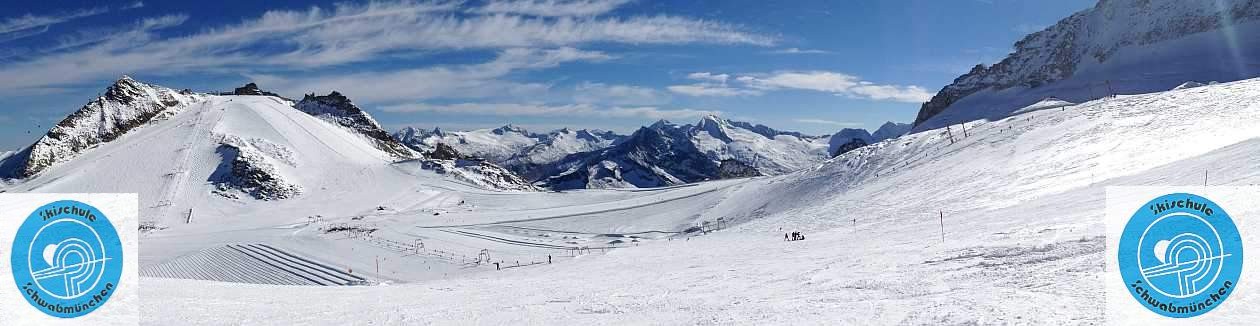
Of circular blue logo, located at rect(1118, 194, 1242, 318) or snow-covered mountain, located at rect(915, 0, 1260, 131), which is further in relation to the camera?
snow-covered mountain, located at rect(915, 0, 1260, 131)

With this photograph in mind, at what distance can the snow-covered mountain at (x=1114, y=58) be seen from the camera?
7656 centimetres

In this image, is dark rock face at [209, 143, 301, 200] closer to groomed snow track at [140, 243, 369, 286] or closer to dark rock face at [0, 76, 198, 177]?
dark rock face at [0, 76, 198, 177]

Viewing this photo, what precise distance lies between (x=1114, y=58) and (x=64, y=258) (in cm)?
11703

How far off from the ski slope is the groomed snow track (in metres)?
1.81

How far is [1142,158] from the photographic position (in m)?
24.8

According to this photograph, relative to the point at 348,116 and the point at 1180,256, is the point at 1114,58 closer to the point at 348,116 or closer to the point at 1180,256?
the point at 1180,256

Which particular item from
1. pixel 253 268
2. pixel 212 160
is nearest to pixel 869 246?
pixel 253 268

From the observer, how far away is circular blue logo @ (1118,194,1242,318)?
26.3 ft

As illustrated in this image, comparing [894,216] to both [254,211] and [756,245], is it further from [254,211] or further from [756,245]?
[254,211]

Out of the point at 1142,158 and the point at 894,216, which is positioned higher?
the point at 1142,158

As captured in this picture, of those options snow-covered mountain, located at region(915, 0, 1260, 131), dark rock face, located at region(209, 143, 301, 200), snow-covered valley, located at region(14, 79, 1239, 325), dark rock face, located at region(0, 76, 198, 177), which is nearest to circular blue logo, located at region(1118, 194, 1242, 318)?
snow-covered valley, located at region(14, 79, 1239, 325)

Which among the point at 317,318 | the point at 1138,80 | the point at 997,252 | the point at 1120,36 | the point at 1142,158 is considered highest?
the point at 1120,36

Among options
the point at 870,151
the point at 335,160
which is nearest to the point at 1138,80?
the point at 870,151

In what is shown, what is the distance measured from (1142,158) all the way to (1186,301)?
21303 millimetres
